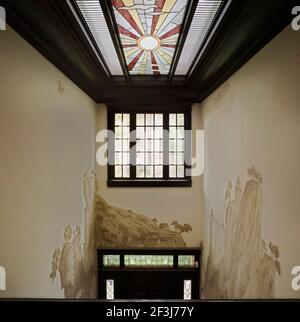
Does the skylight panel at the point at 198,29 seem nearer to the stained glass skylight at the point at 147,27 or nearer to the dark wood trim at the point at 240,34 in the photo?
the stained glass skylight at the point at 147,27

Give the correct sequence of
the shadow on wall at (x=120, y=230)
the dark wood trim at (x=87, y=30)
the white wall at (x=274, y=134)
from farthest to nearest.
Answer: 1. the shadow on wall at (x=120, y=230)
2. the dark wood trim at (x=87, y=30)
3. the white wall at (x=274, y=134)

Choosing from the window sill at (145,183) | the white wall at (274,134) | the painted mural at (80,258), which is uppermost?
the white wall at (274,134)

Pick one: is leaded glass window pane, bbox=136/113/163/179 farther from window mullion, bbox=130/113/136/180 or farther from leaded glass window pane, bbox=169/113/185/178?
leaded glass window pane, bbox=169/113/185/178

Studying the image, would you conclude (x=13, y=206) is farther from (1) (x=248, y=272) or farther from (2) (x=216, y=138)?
(2) (x=216, y=138)

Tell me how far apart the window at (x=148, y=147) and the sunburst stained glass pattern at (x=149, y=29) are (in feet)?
6.69

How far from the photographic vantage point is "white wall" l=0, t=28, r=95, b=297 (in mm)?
2789

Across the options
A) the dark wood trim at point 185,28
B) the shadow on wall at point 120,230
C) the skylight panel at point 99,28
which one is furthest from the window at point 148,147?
the skylight panel at point 99,28

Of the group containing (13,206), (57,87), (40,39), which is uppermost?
(40,39)

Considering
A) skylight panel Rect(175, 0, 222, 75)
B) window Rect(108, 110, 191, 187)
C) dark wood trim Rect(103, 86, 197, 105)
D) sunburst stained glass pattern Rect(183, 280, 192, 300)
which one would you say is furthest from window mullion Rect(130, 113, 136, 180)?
sunburst stained glass pattern Rect(183, 280, 192, 300)

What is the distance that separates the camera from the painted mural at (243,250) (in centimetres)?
331
